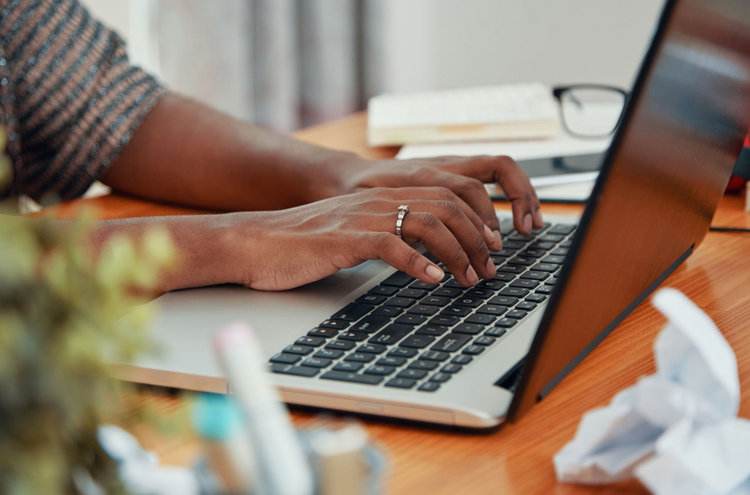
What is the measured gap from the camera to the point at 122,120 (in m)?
0.95

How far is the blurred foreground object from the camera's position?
31cm

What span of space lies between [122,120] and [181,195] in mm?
144

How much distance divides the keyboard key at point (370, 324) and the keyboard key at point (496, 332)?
0.23 feet

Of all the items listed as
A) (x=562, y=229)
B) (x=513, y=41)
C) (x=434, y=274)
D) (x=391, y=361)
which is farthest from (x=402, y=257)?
(x=513, y=41)

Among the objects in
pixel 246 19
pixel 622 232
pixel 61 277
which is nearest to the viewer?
pixel 61 277

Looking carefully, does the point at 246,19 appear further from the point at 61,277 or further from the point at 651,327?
the point at 61,277

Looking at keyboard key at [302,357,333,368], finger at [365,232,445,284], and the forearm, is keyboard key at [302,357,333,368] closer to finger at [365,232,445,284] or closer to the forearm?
finger at [365,232,445,284]

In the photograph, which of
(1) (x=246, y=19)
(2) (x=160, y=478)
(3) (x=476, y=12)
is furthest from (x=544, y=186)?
(3) (x=476, y=12)

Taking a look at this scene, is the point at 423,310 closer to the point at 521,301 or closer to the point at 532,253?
the point at 521,301

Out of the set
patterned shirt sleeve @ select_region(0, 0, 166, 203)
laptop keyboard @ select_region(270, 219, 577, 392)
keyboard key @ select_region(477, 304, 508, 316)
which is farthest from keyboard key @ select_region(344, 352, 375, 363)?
patterned shirt sleeve @ select_region(0, 0, 166, 203)

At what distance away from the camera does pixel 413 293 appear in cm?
56

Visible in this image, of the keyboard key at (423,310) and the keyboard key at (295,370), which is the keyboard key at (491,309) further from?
the keyboard key at (295,370)

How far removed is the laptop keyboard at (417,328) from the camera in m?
0.43

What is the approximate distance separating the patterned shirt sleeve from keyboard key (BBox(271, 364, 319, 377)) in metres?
0.59
